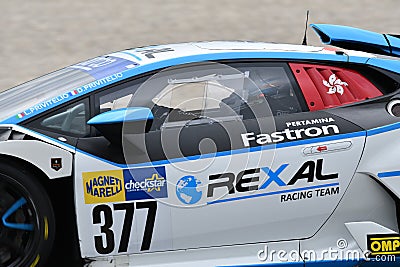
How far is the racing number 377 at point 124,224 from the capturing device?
4.16 m

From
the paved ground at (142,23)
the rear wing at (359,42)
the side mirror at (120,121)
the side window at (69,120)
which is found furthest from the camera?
the paved ground at (142,23)

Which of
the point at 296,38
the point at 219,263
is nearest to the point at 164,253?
the point at 219,263

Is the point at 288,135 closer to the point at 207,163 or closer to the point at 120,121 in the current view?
the point at 207,163

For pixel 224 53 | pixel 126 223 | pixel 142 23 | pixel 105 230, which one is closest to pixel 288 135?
pixel 224 53

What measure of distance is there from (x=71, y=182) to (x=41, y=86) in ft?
2.62

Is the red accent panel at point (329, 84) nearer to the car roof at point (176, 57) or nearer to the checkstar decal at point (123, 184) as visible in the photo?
the car roof at point (176, 57)

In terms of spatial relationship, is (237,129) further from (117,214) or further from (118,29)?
(118,29)

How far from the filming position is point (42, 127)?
4.21 m

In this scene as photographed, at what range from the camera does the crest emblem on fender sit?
4.54m

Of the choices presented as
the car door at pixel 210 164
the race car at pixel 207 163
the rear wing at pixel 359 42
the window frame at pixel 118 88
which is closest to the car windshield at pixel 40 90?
the race car at pixel 207 163

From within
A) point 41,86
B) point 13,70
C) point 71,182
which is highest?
point 41,86

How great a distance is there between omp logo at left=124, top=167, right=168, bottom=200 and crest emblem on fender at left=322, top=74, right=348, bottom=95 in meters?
1.08

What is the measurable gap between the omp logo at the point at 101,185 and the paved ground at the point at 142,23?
502cm

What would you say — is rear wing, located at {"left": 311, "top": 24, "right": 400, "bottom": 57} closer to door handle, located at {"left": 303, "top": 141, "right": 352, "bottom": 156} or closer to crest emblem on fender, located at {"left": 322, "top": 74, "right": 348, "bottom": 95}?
crest emblem on fender, located at {"left": 322, "top": 74, "right": 348, "bottom": 95}
